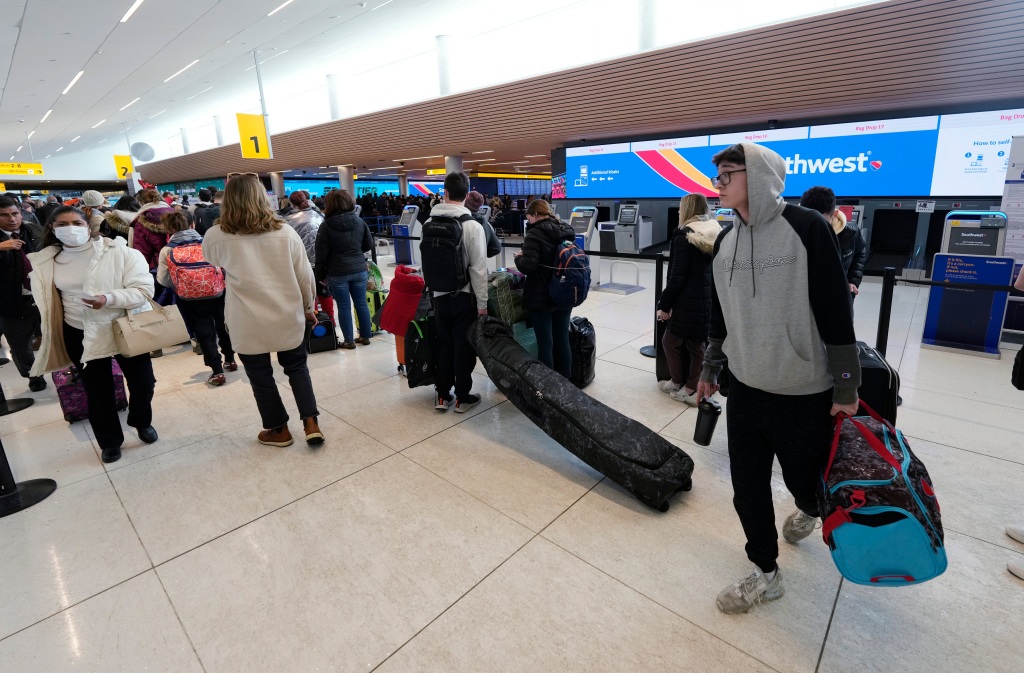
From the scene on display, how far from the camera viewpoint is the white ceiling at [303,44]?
8.49 metres

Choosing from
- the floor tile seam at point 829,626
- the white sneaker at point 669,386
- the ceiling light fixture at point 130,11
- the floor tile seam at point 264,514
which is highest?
the ceiling light fixture at point 130,11

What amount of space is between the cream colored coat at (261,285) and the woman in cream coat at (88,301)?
55cm

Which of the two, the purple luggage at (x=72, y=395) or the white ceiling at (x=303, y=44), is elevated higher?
the white ceiling at (x=303, y=44)

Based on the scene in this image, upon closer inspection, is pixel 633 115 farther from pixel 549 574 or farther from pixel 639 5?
pixel 549 574

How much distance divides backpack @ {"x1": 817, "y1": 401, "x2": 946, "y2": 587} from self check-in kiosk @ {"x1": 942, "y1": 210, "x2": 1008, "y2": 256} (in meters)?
4.72

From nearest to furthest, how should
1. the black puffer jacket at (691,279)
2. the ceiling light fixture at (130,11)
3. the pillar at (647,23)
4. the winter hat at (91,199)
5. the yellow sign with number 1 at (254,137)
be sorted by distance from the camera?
the black puffer jacket at (691,279) < the winter hat at (91,199) < the ceiling light fixture at (130,11) < the pillar at (647,23) < the yellow sign with number 1 at (254,137)

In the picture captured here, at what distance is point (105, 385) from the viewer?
9.32ft

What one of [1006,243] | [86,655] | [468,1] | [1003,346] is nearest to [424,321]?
[86,655]

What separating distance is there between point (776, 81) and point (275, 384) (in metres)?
9.06

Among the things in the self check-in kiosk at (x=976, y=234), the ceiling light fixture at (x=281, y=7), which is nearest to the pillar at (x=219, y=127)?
the ceiling light fixture at (x=281, y=7)

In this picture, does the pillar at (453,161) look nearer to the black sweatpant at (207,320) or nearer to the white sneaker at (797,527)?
the black sweatpant at (207,320)

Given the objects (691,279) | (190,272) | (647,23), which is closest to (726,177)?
(691,279)

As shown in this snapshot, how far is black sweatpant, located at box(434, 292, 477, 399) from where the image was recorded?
3289 mm

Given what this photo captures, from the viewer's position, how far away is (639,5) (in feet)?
29.8
